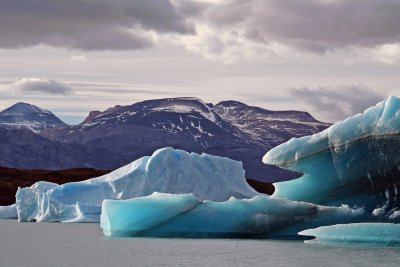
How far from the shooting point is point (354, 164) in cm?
2705

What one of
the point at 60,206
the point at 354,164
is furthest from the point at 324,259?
the point at 60,206

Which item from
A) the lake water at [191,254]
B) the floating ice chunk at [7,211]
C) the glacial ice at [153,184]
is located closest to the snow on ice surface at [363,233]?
the lake water at [191,254]

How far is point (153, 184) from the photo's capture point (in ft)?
156

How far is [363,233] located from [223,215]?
547 centimetres

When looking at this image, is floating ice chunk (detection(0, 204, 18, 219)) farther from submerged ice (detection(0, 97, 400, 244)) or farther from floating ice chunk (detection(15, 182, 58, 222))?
submerged ice (detection(0, 97, 400, 244))

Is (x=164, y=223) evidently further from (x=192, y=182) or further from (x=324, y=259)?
(x=192, y=182)

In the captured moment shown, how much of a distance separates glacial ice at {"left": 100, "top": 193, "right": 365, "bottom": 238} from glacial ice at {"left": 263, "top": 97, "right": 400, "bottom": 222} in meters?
0.89

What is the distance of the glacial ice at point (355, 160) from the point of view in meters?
26.1

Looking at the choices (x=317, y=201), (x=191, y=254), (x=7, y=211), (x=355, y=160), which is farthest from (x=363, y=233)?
(x=7, y=211)

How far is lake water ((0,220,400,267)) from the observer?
69.5 ft

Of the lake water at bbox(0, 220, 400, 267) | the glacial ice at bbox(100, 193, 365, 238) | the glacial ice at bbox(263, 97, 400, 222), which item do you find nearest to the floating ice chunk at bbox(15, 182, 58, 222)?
the lake water at bbox(0, 220, 400, 267)

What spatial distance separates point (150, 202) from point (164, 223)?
4.20 feet

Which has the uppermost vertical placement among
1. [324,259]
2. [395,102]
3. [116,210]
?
[395,102]

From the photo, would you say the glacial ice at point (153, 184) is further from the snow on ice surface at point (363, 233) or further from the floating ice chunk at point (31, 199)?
the snow on ice surface at point (363, 233)
